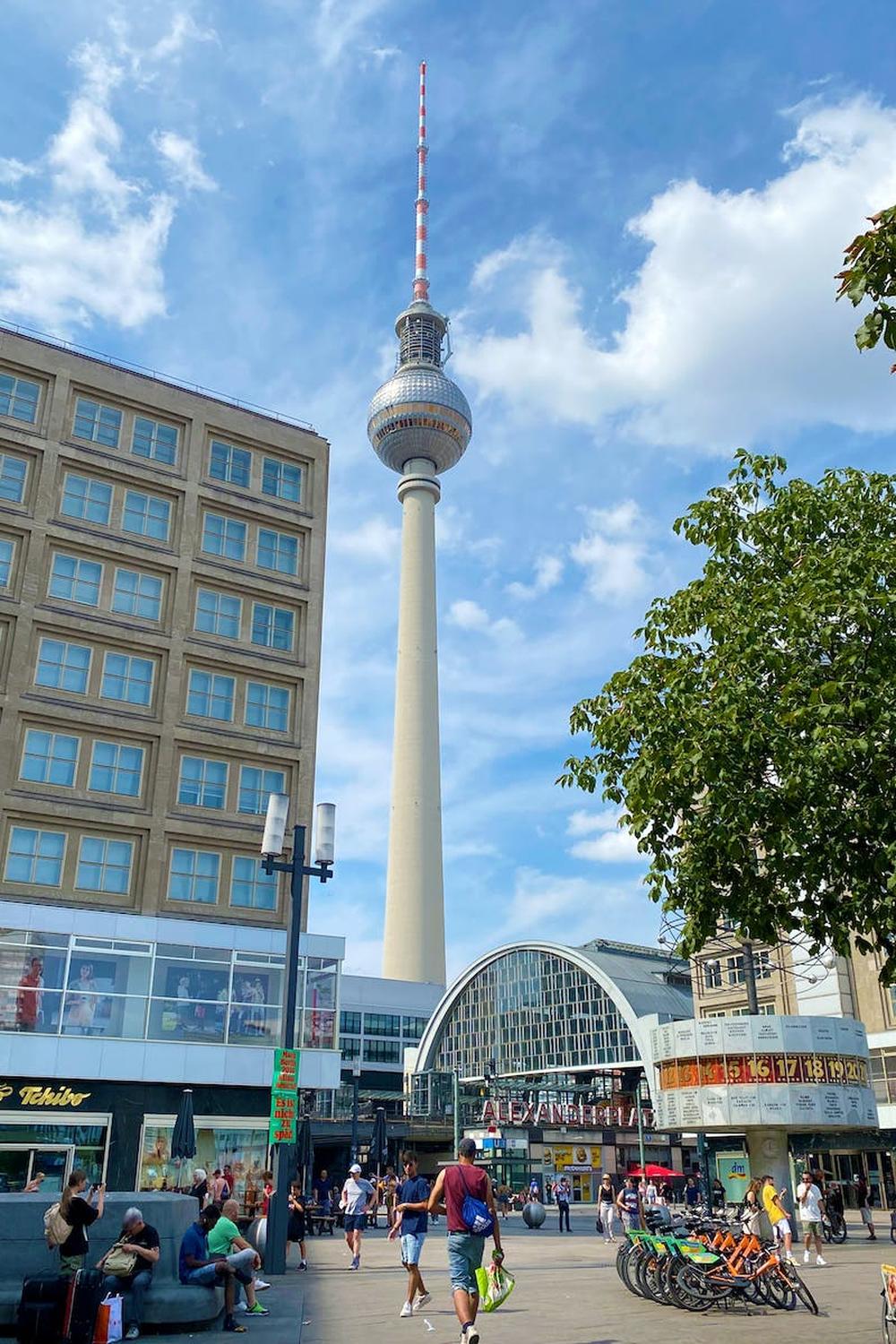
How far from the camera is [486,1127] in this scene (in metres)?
61.7

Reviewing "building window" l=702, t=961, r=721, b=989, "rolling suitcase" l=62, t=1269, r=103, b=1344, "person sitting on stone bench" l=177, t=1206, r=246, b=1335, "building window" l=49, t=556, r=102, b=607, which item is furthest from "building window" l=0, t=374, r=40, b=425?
"building window" l=702, t=961, r=721, b=989

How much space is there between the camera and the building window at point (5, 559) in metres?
37.1

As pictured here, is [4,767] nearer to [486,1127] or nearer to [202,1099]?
[202,1099]

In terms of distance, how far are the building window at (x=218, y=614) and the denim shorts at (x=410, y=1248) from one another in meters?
27.7

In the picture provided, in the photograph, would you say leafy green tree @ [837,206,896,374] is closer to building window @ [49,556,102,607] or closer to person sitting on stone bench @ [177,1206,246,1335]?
person sitting on stone bench @ [177,1206,246,1335]

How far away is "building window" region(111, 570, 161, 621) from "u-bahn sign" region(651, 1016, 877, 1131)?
73.3 ft

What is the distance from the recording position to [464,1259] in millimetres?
10648

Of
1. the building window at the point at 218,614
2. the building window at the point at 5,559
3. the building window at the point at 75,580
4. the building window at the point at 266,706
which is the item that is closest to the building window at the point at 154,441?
the building window at the point at 75,580

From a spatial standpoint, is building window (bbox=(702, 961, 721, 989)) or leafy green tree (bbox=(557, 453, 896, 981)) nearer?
leafy green tree (bbox=(557, 453, 896, 981))

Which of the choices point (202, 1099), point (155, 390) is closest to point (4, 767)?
point (202, 1099)

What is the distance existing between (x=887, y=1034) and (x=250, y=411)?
38096 mm

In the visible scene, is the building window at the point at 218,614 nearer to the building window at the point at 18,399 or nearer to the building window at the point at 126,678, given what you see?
the building window at the point at 126,678

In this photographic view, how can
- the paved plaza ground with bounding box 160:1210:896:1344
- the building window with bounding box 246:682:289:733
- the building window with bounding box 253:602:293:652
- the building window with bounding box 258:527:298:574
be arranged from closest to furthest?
the paved plaza ground with bounding box 160:1210:896:1344
the building window with bounding box 246:682:289:733
the building window with bounding box 253:602:293:652
the building window with bounding box 258:527:298:574

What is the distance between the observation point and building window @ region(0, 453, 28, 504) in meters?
38.2
